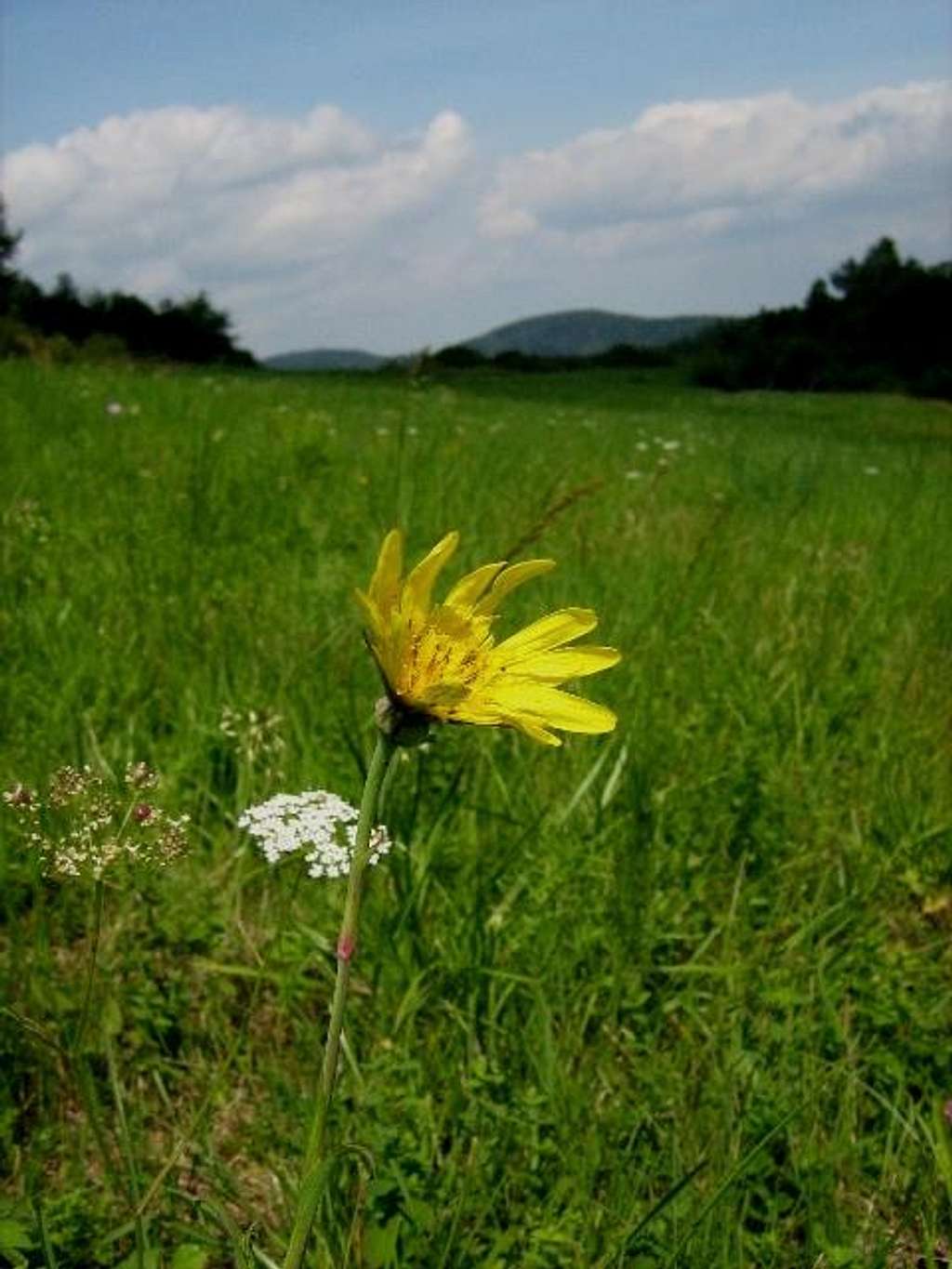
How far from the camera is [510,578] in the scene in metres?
0.94

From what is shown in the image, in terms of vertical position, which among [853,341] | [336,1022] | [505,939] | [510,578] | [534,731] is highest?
[853,341]

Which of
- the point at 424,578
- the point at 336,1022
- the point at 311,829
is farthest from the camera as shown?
the point at 311,829

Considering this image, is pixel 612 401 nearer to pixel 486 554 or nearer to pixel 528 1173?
pixel 486 554

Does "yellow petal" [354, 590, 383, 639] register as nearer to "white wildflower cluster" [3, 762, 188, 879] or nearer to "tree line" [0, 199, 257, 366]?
"white wildflower cluster" [3, 762, 188, 879]

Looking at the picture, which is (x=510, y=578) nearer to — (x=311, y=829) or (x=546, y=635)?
(x=546, y=635)

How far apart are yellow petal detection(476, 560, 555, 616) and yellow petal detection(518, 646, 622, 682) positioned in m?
0.06

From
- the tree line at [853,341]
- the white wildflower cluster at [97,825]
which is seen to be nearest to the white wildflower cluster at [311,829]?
the white wildflower cluster at [97,825]

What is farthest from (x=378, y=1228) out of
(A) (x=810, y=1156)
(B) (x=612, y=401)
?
(B) (x=612, y=401)

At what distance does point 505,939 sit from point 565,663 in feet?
2.87

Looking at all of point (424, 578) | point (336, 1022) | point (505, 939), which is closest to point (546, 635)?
point (424, 578)

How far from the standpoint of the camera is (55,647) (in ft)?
8.30

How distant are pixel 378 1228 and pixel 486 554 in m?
2.35

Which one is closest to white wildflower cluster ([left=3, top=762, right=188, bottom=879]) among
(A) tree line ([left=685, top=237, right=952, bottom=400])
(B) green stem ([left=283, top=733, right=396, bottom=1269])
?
(B) green stem ([left=283, top=733, right=396, bottom=1269])

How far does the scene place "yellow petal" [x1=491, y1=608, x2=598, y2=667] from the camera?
978 millimetres
